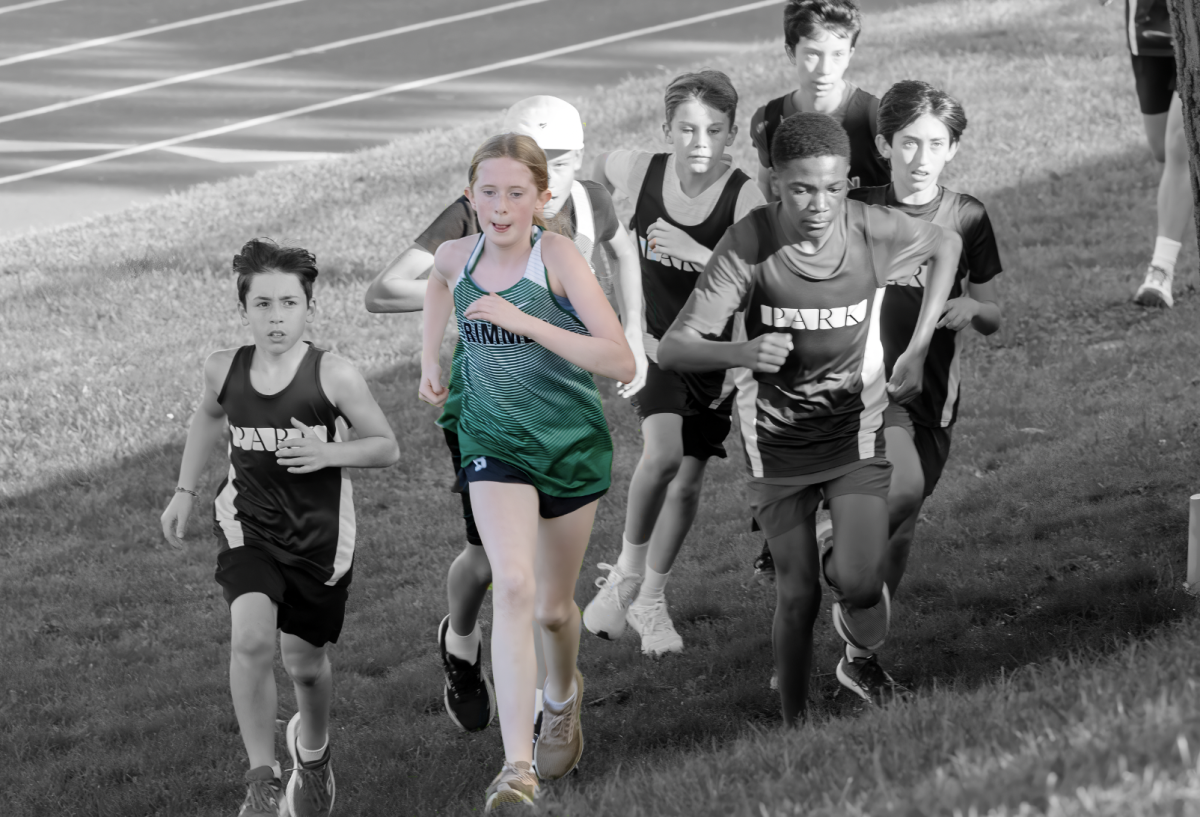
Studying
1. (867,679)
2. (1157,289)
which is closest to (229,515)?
(867,679)

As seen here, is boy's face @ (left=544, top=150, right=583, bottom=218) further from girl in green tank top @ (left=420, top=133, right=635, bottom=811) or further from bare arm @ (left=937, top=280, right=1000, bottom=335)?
bare arm @ (left=937, top=280, right=1000, bottom=335)

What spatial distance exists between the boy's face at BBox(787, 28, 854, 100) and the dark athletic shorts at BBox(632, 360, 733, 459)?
131 cm

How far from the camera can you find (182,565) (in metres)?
7.54

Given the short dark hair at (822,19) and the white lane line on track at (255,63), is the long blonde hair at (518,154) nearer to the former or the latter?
the short dark hair at (822,19)

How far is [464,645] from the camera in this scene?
5496 millimetres

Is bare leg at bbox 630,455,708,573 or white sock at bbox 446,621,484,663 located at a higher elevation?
bare leg at bbox 630,455,708,573

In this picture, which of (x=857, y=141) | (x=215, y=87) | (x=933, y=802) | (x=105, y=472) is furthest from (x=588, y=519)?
(x=215, y=87)

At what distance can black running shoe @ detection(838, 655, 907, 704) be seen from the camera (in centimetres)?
516

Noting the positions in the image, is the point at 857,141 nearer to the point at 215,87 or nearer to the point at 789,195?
the point at 789,195

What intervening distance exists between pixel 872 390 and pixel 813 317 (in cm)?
35

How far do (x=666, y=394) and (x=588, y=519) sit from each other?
1174 mm

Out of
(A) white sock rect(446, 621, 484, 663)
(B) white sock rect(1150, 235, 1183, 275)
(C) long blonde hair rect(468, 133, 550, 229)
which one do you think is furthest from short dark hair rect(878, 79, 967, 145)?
(B) white sock rect(1150, 235, 1183, 275)

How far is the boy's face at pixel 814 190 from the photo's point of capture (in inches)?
184

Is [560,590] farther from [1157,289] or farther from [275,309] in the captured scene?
[1157,289]
